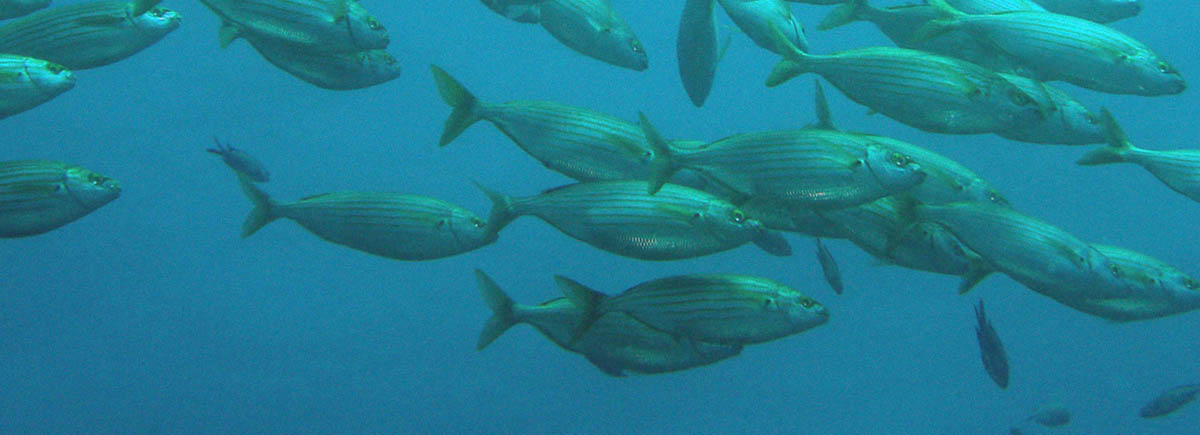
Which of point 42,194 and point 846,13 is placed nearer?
point 42,194

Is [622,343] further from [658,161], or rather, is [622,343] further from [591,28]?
[591,28]

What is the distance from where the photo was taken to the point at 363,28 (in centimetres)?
291

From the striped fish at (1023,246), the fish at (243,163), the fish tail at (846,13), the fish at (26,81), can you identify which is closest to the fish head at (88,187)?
the fish at (26,81)

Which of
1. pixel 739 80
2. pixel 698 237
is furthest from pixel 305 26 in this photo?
pixel 739 80

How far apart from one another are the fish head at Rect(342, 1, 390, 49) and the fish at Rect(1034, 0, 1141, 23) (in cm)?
332

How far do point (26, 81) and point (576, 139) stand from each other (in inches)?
84.2

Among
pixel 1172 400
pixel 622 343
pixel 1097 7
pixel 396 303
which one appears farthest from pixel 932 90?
pixel 396 303

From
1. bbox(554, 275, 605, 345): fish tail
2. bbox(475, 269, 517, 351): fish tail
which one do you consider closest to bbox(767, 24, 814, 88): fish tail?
bbox(554, 275, 605, 345): fish tail

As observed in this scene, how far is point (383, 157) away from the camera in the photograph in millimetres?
15453

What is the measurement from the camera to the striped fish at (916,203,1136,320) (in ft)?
9.58

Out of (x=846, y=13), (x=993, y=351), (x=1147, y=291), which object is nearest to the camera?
(x=1147, y=291)

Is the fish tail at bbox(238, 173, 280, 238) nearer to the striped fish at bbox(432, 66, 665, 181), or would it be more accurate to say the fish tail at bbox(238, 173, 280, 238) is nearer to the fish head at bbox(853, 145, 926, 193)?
the striped fish at bbox(432, 66, 665, 181)

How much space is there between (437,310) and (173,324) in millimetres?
4434

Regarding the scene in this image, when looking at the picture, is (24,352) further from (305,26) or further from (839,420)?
(839,420)
